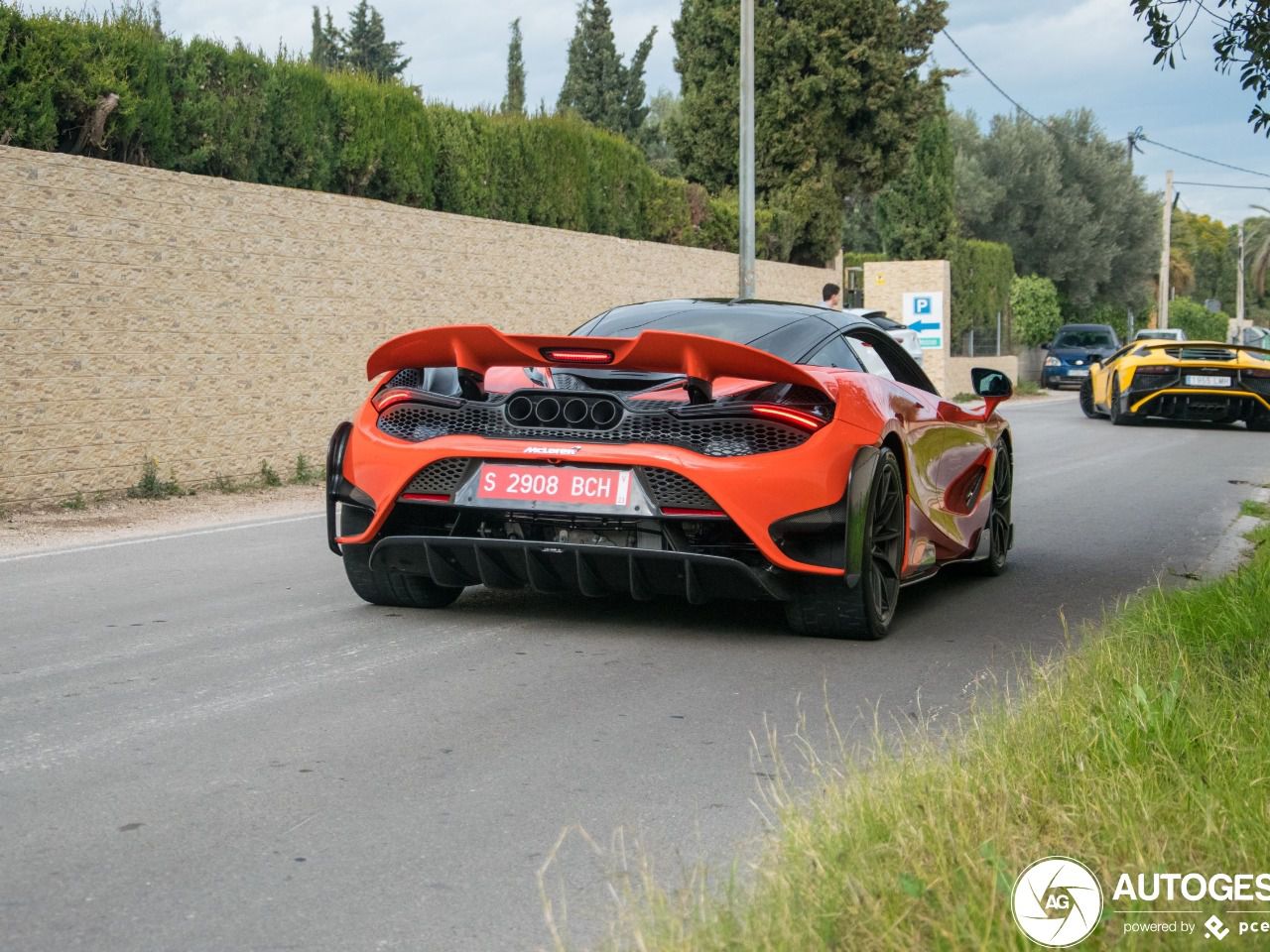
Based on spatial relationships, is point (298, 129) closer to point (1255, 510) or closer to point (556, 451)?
point (1255, 510)

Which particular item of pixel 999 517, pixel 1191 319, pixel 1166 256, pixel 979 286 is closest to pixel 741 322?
pixel 999 517

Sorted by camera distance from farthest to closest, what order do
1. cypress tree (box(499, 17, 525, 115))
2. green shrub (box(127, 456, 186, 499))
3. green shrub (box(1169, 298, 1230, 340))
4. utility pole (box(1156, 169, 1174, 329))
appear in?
green shrub (box(1169, 298, 1230, 340)) → cypress tree (box(499, 17, 525, 115)) → utility pole (box(1156, 169, 1174, 329)) → green shrub (box(127, 456, 186, 499))

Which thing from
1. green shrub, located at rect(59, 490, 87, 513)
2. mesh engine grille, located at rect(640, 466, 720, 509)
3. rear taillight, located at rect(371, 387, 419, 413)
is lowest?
green shrub, located at rect(59, 490, 87, 513)

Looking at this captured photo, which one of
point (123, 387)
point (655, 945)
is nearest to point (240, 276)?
point (123, 387)

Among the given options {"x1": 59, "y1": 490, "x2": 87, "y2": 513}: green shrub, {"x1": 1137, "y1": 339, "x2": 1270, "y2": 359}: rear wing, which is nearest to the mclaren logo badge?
{"x1": 59, "y1": 490, "x2": 87, "y2": 513}: green shrub

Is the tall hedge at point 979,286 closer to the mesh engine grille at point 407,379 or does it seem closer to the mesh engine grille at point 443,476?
the mesh engine grille at point 407,379

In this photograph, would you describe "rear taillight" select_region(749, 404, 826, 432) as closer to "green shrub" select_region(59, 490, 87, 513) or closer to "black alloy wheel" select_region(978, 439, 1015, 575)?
"black alloy wheel" select_region(978, 439, 1015, 575)

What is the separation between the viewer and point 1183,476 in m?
15.6

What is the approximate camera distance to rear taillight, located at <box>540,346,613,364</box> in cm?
613

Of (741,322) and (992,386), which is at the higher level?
(741,322)

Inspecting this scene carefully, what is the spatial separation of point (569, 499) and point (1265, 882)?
3342 millimetres

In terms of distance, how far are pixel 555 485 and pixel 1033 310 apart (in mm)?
43739
